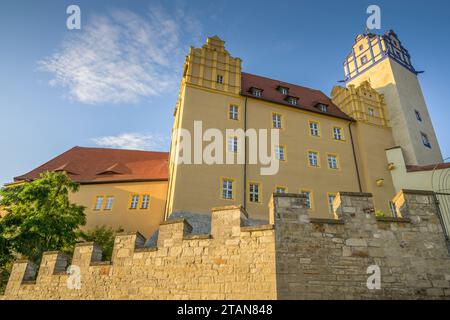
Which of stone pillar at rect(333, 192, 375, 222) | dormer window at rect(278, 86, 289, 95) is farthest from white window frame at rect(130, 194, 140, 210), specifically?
stone pillar at rect(333, 192, 375, 222)

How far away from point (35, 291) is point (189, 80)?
1597 centimetres

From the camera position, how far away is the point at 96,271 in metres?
8.70

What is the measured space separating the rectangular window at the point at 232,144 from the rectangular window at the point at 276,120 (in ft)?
11.7

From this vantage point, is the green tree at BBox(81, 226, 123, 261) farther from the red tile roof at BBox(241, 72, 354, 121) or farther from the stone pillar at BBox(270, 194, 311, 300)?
the stone pillar at BBox(270, 194, 311, 300)

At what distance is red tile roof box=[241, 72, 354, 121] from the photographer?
24736mm

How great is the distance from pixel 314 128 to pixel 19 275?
2042 centimetres

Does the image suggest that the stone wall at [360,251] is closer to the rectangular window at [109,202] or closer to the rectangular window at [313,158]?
the rectangular window at [313,158]

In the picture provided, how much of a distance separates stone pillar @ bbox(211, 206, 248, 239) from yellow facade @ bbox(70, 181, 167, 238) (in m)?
15.3

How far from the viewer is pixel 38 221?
14.6 m

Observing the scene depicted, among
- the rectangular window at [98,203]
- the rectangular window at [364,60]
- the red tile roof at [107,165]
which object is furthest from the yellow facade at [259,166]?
the rectangular window at [364,60]

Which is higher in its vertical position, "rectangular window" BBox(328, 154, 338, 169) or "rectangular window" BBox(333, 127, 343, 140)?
"rectangular window" BBox(333, 127, 343, 140)

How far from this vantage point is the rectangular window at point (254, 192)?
19.8 meters

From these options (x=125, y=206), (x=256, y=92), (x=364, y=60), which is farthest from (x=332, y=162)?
(x=125, y=206)

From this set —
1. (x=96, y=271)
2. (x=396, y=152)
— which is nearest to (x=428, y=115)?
(x=396, y=152)
